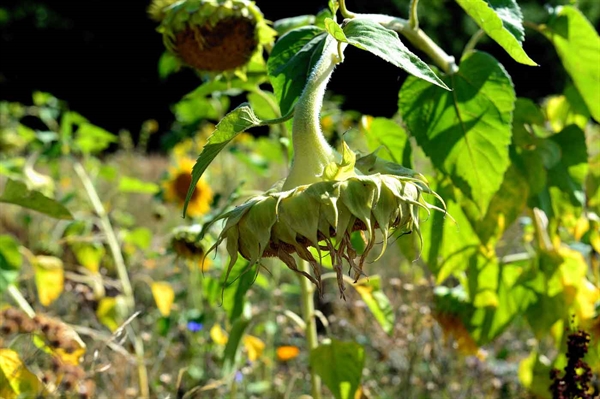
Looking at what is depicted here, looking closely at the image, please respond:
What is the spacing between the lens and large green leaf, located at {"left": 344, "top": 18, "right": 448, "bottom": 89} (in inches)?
19.8

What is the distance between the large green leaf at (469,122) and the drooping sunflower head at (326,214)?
0.75 feet

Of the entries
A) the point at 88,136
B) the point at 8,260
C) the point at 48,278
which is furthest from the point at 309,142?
the point at 88,136

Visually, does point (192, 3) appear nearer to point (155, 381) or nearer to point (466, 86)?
point (466, 86)

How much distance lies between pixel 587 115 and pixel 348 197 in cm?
74

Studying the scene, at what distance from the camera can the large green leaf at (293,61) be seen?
0.66 meters

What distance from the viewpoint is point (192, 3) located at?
35.1 inches

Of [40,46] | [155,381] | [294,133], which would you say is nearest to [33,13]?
[40,46]

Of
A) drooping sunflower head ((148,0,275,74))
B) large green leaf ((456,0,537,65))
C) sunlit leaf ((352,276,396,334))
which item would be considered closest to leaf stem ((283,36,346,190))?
large green leaf ((456,0,537,65))

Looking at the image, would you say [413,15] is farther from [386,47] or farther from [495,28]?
[386,47]

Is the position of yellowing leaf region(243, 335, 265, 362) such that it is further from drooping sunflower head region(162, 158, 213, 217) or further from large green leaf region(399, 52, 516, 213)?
large green leaf region(399, 52, 516, 213)

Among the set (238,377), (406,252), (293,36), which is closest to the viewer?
(293,36)

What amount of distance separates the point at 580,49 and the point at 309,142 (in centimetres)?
49

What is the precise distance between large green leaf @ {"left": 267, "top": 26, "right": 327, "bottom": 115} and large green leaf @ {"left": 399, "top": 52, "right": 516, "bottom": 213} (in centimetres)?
14

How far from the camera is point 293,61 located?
25.9 inches
